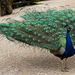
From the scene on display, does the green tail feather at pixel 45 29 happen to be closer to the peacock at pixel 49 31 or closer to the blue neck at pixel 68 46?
the peacock at pixel 49 31

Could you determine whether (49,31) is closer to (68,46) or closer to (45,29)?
(45,29)

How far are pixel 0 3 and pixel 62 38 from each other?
781 centimetres

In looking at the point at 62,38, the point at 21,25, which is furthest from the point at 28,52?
the point at 62,38

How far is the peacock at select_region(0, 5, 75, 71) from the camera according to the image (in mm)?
3180

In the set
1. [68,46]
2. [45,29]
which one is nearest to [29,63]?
[45,29]

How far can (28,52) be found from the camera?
4863mm

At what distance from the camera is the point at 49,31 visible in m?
3.32

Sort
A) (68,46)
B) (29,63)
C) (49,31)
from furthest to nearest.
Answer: (29,63)
(49,31)
(68,46)

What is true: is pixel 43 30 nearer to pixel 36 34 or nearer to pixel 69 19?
pixel 36 34

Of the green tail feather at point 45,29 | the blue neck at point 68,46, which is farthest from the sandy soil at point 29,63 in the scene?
the blue neck at point 68,46

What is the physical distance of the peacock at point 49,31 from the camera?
3180 millimetres

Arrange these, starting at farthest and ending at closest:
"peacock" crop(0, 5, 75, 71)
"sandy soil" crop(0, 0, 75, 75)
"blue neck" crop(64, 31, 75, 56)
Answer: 1. "sandy soil" crop(0, 0, 75, 75)
2. "peacock" crop(0, 5, 75, 71)
3. "blue neck" crop(64, 31, 75, 56)

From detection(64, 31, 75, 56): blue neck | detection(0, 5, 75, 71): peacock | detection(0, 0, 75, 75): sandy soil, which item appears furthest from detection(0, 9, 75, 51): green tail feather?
detection(0, 0, 75, 75): sandy soil

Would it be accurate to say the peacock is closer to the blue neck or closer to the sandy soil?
the blue neck
